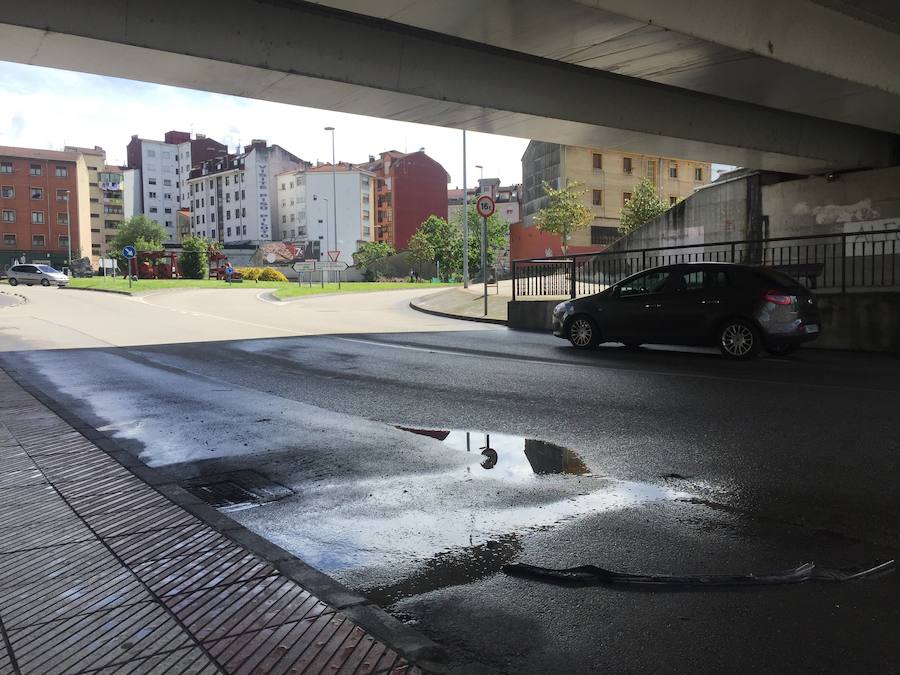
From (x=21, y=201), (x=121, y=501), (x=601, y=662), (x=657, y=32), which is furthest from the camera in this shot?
(x=21, y=201)

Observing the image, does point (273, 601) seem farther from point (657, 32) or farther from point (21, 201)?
point (21, 201)

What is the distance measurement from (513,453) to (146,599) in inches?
136

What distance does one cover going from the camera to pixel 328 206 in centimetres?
11069

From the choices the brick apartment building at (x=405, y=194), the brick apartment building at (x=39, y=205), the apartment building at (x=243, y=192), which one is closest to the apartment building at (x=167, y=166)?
the apartment building at (x=243, y=192)

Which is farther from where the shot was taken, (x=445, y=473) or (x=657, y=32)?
(x=657, y=32)

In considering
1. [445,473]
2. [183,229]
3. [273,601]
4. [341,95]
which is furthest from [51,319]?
[183,229]

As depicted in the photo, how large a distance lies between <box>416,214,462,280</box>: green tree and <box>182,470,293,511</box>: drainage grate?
77.3 m

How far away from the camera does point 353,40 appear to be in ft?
36.6

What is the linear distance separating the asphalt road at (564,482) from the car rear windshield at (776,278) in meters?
1.33

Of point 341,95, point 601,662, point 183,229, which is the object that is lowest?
point 601,662

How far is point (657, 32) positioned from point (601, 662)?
945cm

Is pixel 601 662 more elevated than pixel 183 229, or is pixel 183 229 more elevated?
pixel 183 229

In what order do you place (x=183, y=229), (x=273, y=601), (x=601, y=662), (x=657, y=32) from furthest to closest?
(x=183, y=229), (x=657, y=32), (x=273, y=601), (x=601, y=662)

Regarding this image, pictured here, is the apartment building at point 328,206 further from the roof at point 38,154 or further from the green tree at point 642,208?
the green tree at point 642,208
